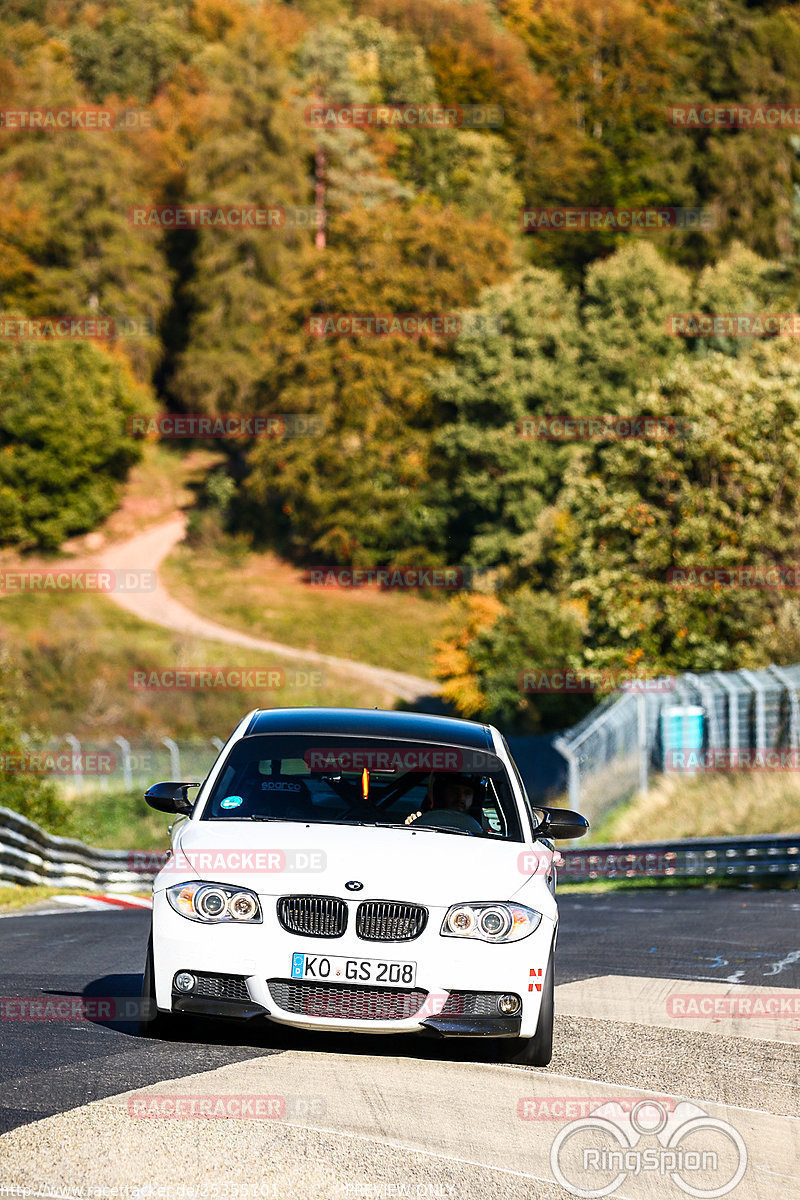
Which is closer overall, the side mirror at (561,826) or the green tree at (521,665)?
the side mirror at (561,826)

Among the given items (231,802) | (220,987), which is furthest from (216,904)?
(231,802)

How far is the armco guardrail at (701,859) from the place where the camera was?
2081cm

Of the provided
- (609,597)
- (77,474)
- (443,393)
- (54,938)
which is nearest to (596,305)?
(443,393)

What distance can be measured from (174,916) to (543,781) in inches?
1153

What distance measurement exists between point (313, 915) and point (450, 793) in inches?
56.2

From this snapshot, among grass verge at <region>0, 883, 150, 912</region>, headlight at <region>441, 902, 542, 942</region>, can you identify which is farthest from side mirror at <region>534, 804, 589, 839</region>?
grass verge at <region>0, 883, 150, 912</region>

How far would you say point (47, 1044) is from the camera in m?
7.44
